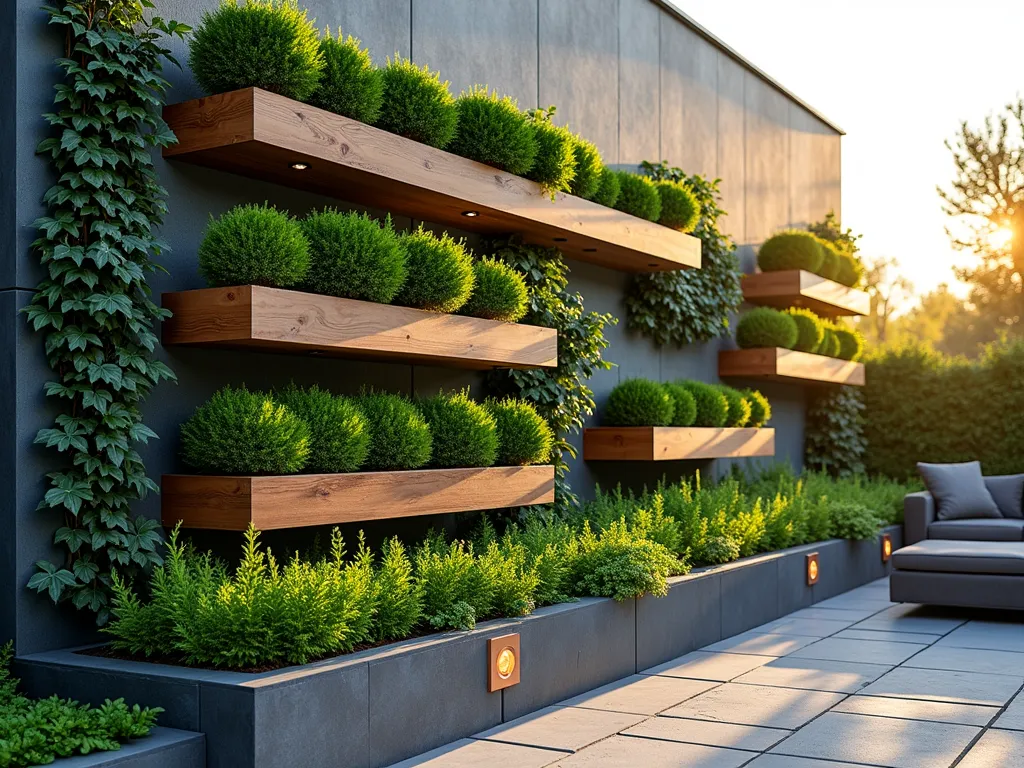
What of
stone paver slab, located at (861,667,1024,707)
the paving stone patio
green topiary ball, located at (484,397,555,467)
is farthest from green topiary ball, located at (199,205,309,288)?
stone paver slab, located at (861,667,1024,707)

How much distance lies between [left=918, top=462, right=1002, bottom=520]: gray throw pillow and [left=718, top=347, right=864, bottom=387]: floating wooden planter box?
1.37 m

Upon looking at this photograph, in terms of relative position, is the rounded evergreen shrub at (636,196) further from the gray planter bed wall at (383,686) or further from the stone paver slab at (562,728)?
the stone paver slab at (562,728)

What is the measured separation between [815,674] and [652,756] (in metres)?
1.74

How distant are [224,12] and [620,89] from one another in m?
4.26

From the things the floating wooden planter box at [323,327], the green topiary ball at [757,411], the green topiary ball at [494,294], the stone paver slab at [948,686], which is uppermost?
the green topiary ball at [494,294]

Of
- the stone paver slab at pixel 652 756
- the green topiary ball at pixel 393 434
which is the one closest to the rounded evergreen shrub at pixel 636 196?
the green topiary ball at pixel 393 434

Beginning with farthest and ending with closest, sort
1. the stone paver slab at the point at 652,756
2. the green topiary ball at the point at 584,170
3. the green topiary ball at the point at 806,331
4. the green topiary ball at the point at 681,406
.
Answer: the green topiary ball at the point at 806,331, the green topiary ball at the point at 681,406, the green topiary ball at the point at 584,170, the stone paver slab at the point at 652,756

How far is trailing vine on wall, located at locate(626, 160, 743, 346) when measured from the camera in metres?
8.16

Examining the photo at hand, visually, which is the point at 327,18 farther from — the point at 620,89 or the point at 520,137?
the point at 620,89

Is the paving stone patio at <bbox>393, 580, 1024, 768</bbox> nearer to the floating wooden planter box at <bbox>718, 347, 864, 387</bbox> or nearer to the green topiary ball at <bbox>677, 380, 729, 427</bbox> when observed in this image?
the green topiary ball at <bbox>677, 380, 729, 427</bbox>

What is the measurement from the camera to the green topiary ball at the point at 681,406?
769cm

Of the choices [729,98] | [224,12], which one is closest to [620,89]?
[729,98]

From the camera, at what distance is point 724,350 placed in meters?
9.59

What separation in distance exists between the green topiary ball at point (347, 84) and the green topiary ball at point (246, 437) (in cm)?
136
